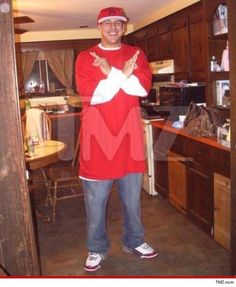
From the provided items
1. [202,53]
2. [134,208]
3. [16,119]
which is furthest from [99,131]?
[202,53]

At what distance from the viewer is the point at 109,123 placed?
7.64ft

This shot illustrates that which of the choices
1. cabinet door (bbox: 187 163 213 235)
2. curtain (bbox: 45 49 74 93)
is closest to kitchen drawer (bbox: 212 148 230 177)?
cabinet door (bbox: 187 163 213 235)

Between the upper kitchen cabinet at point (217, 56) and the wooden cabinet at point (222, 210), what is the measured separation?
2.37ft

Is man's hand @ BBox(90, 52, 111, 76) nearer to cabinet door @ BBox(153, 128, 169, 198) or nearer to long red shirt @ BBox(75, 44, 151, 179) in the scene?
long red shirt @ BBox(75, 44, 151, 179)

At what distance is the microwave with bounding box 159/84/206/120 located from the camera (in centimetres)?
376

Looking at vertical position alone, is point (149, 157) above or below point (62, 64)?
below

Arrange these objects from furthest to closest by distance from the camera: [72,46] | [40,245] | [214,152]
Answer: [72,46] → [40,245] → [214,152]

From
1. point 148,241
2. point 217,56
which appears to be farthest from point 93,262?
point 217,56

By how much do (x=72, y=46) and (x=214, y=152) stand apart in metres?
4.39

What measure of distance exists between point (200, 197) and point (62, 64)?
14.4 feet

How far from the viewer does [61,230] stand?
339 cm

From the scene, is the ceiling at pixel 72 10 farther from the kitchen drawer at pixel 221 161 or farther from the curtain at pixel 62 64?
the kitchen drawer at pixel 221 161

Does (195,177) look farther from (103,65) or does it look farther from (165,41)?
(165,41)
